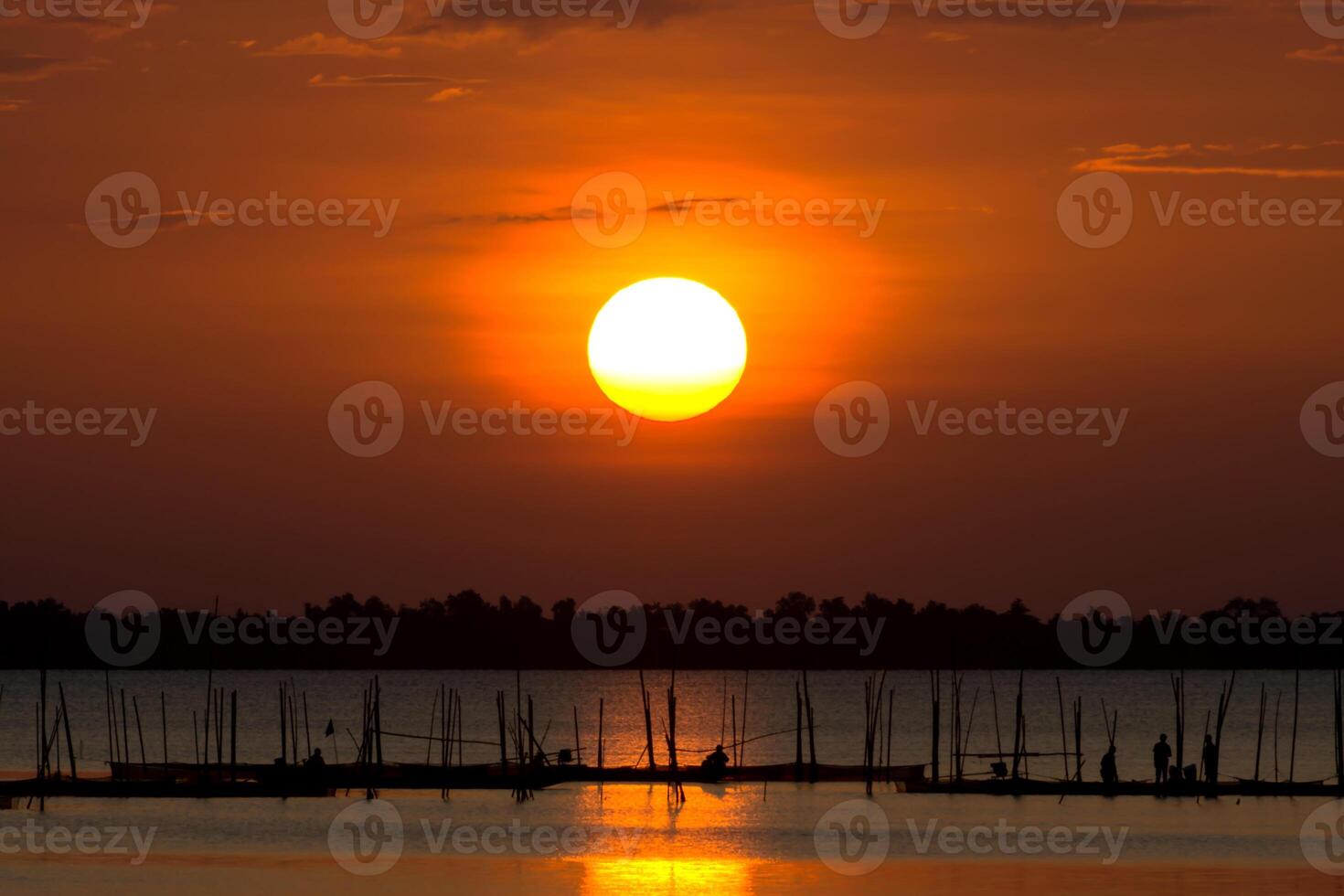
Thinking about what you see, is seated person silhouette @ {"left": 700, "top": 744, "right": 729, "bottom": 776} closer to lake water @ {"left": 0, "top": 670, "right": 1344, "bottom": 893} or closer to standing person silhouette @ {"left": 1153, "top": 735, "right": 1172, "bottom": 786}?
lake water @ {"left": 0, "top": 670, "right": 1344, "bottom": 893}

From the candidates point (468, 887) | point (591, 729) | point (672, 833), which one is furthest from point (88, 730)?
A: point (468, 887)

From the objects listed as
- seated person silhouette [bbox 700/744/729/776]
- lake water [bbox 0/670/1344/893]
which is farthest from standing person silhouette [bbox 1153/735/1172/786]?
seated person silhouette [bbox 700/744/729/776]

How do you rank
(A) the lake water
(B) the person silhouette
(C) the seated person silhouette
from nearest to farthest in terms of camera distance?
(A) the lake water, (B) the person silhouette, (C) the seated person silhouette

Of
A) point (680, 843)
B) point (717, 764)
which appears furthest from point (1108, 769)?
point (680, 843)

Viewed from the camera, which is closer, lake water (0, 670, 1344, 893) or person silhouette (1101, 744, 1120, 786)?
lake water (0, 670, 1344, 893)

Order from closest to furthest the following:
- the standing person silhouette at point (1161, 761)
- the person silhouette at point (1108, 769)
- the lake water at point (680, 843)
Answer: the lake water at point (680, 843), the standing person silhouette at point (1161, 761), the person silhouette at point (1108, 769)

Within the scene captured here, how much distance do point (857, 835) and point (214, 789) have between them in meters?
19.1

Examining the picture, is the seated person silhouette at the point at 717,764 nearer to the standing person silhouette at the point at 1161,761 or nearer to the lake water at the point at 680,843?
the lake water at the point at 680,843

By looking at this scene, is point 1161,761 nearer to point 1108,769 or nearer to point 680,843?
point 1108,769

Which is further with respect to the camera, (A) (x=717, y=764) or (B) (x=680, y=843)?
(A) (x=717, y=764)

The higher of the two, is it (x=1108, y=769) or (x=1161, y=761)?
(x=1161, y=761)

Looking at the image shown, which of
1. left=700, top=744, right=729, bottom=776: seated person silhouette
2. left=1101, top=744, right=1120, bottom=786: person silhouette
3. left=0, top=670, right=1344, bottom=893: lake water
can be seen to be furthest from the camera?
left=700, top=744, right=729, bottom=776: seated person silhouette

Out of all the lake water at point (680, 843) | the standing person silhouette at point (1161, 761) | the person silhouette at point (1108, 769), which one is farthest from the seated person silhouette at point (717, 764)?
the standing person silhouette at point (1161, 761)

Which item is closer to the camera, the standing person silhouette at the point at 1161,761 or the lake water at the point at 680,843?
the lake water at the point at 680,843
